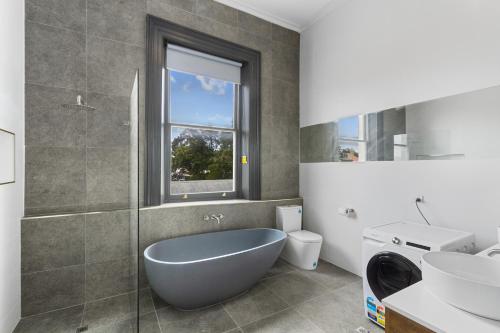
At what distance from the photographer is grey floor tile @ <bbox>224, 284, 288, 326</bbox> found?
5.97 ft

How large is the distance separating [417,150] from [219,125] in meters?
2.09

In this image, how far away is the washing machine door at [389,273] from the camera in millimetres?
1531

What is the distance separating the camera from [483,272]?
0.99 metres

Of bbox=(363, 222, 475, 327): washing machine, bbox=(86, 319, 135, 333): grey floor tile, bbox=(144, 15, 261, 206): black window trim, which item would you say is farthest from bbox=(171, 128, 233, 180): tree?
bbox=(363, 222, 475, 327): washing machine

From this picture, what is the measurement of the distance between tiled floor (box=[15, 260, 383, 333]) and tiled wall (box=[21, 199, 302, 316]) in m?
0.11

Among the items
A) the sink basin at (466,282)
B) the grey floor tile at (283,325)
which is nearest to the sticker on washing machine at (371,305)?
the grey floor tile at (283,325)

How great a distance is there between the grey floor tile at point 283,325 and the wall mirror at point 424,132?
1.61 metres

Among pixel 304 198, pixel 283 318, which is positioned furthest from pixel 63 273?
pixel 304 198

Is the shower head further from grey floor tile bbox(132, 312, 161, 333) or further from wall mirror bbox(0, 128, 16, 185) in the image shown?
grey floor tile bbox(132, 312, 161, 333)

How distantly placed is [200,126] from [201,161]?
16.6 inches

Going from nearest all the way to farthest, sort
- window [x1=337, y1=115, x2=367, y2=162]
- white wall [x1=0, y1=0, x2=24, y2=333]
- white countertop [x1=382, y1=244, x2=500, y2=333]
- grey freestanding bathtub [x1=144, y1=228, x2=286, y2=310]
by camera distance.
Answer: white countertop [x1=382, y1=244, x2=500, y2=333], white wall [x1=0, y1=0, x2=24, y2=333], grey freestanding bathtub [x1=144, y1=228, x2=286, y2=310], window [x1=337, y1=115, x2=367, y2=162]

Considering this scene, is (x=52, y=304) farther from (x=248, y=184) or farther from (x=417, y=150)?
(x=417, y=150)

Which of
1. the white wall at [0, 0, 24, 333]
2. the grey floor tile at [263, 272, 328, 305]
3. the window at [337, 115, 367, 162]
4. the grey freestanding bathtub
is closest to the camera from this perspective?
the white wall at [0, 0, 24, 333]

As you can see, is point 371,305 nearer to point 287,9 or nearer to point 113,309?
point 113,309
